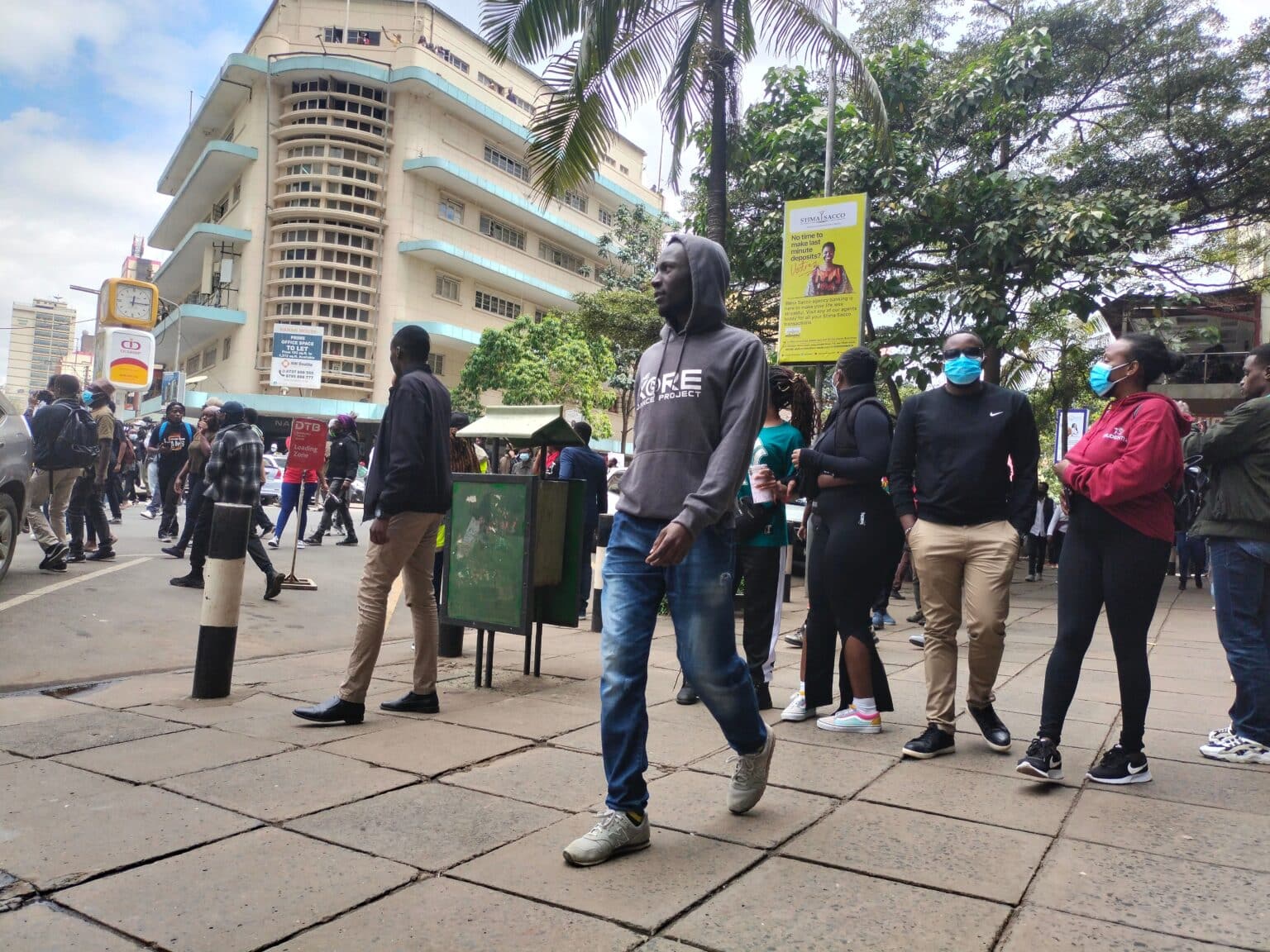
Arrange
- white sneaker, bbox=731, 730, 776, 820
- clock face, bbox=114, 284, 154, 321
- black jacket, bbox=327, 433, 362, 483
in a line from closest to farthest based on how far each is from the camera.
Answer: white sneaker, bbox=731, 730, 776, 820 → black jacket, bbox=327, 433, 362, 483 → clock face, bbox=114, 284, 154, 321

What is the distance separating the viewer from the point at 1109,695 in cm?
585

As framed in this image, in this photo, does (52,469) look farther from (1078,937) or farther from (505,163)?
(505,163)

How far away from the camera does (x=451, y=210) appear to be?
45.5m

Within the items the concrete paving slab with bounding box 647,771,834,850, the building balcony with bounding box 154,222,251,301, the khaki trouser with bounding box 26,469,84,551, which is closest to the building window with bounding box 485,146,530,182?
the building balcony with bounding box 154,222,251,301

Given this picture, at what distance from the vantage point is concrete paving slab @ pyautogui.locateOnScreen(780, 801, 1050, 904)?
277 cm

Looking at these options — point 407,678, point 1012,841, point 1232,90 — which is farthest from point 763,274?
point 1012,841

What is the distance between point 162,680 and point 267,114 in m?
41.8

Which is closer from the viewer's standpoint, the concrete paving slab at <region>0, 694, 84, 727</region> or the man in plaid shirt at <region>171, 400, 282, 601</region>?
the concrete paving slab at <region>0, 694, 84, 727</region>

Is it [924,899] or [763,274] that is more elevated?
[763,274]

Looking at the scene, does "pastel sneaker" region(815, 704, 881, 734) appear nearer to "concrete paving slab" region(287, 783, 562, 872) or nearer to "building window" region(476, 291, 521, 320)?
"concrete paving slab" region(287, 783, 562, 872)

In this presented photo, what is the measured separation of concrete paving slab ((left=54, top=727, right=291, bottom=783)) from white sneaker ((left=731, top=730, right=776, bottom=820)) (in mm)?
2005

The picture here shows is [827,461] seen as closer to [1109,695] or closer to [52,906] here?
[1109,695]

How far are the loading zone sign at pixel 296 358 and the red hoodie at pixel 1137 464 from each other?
3570 cm

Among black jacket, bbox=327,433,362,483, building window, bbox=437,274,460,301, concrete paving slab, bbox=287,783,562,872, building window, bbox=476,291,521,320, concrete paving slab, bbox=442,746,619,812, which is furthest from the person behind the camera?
building window, bbox=476,291,521,320
